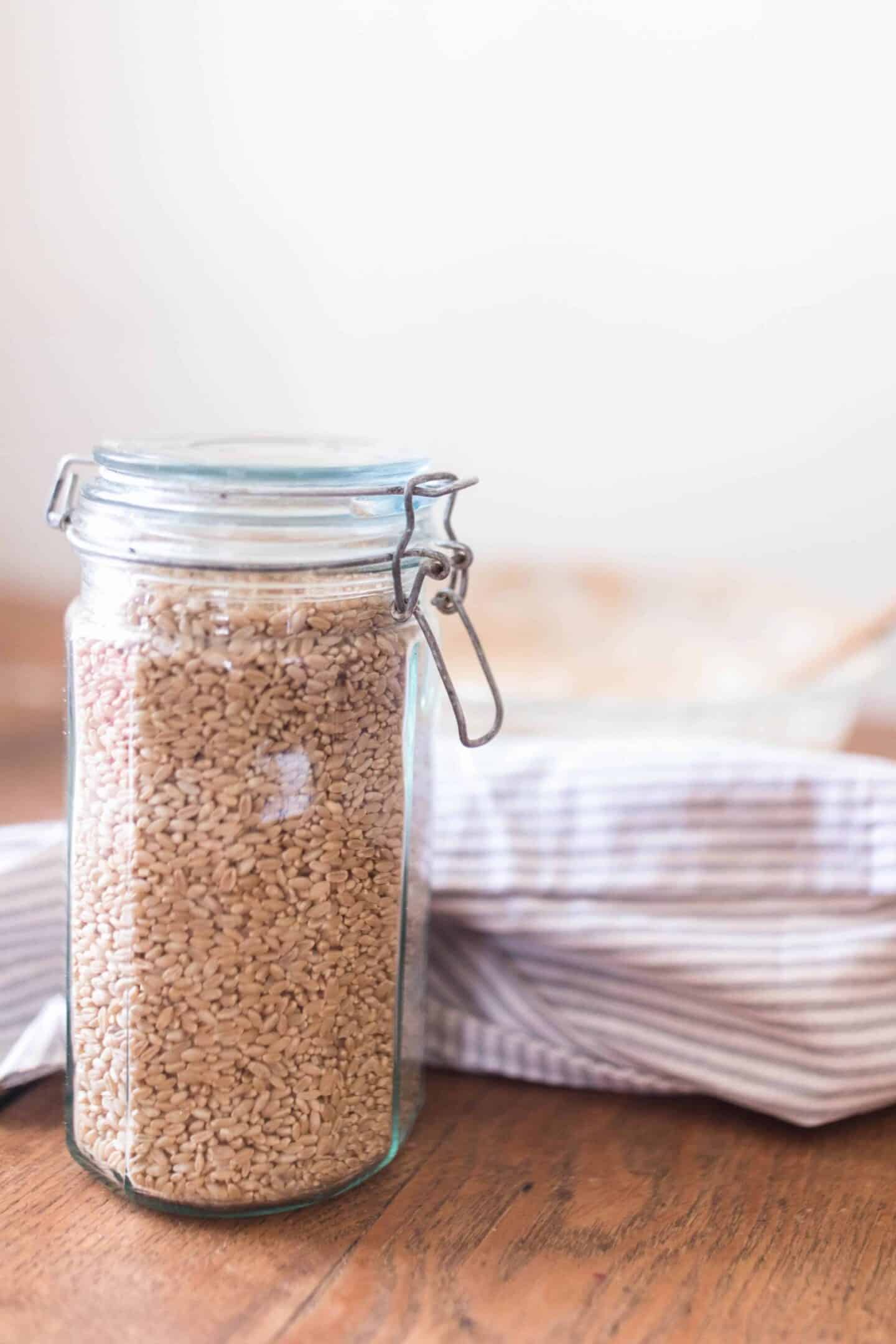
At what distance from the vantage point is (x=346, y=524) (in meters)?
0.51

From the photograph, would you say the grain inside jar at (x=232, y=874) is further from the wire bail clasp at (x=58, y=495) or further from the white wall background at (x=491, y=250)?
the white wall background at (x=491, y=250)

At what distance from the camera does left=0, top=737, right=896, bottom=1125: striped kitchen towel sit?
23.4 inches

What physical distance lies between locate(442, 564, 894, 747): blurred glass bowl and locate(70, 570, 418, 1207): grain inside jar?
1.19 feet

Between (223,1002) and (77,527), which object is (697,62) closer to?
(77,527)

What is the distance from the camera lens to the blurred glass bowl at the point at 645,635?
3.06 ft

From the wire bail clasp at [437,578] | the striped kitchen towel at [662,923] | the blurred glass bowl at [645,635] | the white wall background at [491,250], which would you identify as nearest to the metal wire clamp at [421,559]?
the wire bail clasp at [437,578]

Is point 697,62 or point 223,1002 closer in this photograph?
point 223,1002

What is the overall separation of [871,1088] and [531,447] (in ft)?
2.32

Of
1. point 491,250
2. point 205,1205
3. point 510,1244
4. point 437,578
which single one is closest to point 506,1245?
point 510,1244

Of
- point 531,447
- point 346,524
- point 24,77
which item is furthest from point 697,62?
point 346,524

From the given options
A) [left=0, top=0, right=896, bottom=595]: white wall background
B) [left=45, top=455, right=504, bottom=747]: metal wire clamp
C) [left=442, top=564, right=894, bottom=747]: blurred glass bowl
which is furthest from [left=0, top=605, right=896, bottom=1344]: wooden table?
[left=0, top=0, right=896, bottom=595]: white wall background

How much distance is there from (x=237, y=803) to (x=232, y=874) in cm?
2

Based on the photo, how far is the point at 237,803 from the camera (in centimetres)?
49

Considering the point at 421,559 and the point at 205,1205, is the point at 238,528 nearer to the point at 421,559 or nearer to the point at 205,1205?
the point at 421,559
